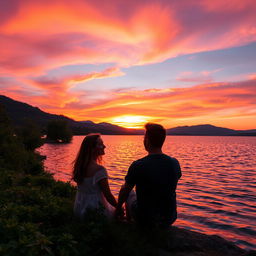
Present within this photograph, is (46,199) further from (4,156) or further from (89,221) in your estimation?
(4,156)

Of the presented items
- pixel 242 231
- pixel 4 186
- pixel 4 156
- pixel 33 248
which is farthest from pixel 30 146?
pixel 33 248

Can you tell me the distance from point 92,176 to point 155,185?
1589mm

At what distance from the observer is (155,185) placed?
233 inches

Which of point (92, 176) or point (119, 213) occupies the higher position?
point (92, 176)

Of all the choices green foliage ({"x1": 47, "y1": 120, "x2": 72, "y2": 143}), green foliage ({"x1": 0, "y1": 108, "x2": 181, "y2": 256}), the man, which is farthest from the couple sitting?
green foliage ({"x1": 47, "y1": 120, "x2": 72, "y2": 143})

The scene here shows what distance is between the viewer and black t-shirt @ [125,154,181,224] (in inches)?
228

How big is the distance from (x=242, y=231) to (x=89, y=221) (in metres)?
7.81

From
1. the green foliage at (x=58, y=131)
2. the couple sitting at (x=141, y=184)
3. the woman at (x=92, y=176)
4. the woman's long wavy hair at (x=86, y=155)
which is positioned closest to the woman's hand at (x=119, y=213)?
the couple sitting at (x=141, y=184)

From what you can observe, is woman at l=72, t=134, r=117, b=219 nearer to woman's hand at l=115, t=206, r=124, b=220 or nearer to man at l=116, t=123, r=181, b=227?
woman's hand at l=115, t=206, r=124, b=220

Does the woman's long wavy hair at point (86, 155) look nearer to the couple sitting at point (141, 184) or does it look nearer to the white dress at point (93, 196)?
the couple sitting at point (141, 184)

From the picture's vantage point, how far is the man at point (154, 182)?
229 inches

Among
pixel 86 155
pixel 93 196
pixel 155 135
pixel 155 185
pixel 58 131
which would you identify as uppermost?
pixel 58 131

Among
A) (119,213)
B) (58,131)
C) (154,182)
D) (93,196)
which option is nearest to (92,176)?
(93,196)

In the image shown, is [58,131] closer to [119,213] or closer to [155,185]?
[119,213]
